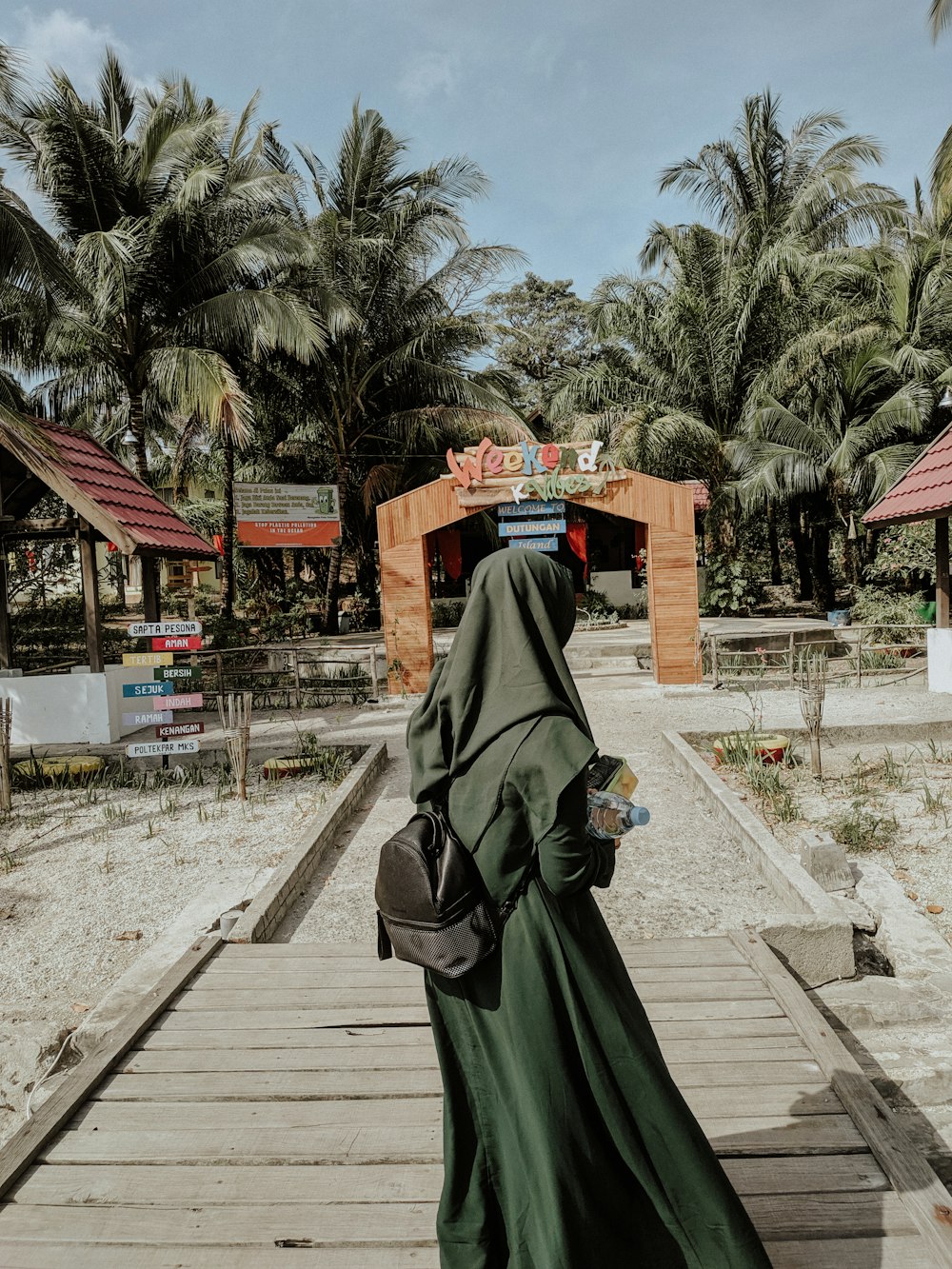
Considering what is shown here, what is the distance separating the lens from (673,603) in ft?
45.3

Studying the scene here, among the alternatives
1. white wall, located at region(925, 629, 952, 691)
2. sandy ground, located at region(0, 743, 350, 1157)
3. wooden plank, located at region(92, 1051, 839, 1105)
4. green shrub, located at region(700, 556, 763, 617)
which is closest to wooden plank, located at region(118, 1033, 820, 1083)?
wooden plank, located at region(92, 1051, 839, 1105)

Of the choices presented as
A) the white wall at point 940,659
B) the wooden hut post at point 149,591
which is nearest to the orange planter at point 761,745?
the white wall at point 940,659

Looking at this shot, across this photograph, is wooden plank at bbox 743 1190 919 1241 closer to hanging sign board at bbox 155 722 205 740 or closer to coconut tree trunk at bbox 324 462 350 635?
hanging sign board at bbox 155 722 205 740

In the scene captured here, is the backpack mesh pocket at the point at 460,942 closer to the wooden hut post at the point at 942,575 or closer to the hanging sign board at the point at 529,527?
the wooden hut post at the point at 942,575

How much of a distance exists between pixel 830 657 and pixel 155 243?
14558mm

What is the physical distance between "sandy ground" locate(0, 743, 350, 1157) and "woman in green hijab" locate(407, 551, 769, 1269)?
2.98 m

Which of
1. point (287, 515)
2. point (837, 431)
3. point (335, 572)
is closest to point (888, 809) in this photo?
point (837, 431)

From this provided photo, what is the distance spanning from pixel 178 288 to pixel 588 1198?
17.1 meters

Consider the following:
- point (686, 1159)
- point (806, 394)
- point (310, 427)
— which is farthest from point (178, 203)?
point (686, 1159)

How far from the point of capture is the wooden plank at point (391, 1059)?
305 centimetres

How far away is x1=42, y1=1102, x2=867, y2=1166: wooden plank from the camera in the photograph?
8.67ft

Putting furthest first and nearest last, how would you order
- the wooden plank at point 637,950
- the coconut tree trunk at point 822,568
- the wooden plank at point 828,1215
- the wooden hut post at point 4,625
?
the coconut tree trunk at point 822,568
the wooden hut post at point 4,625
the wooden plank at point 637,950
the wooden plank at point 828,1215

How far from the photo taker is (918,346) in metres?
20.2

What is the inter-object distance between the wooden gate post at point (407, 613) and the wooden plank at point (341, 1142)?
11499mm
